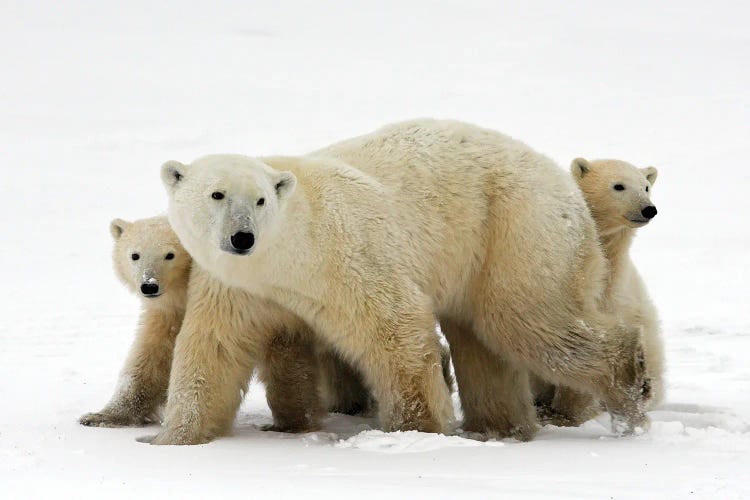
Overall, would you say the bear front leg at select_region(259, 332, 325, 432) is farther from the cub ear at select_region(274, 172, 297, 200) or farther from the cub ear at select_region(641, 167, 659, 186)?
the cub ear at select_region(641, 167, 659, 186)

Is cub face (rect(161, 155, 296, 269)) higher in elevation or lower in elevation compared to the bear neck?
higher

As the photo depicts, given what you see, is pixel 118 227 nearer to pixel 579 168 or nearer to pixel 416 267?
pixel 416 267

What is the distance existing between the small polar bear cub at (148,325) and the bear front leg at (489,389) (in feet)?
5.07

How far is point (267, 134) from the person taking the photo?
1908cm

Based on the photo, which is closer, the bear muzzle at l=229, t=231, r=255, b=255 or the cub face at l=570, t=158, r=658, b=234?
the bear muzzle at l=229, t=231, r=255, b=255

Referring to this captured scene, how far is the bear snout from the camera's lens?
5.74 meters

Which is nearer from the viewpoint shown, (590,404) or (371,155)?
(371,155)

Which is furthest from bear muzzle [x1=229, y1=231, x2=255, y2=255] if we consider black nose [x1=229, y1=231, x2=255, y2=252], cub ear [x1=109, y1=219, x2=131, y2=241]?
cub ear [x1=109, y1=219, x2=131, y2=241]

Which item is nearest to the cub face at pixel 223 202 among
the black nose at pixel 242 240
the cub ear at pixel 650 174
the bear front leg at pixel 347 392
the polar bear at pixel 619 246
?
the black nose at pixel 242 240

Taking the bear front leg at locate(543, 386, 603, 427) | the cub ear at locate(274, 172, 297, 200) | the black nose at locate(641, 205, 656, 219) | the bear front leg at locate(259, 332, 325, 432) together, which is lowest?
the bear front leg at locate(543, 386, 603, 427)

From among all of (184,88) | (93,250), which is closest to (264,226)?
(93,250)

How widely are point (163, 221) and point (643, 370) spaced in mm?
2761

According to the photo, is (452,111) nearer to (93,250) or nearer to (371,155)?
(93,250)

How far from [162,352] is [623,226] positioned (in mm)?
2847
